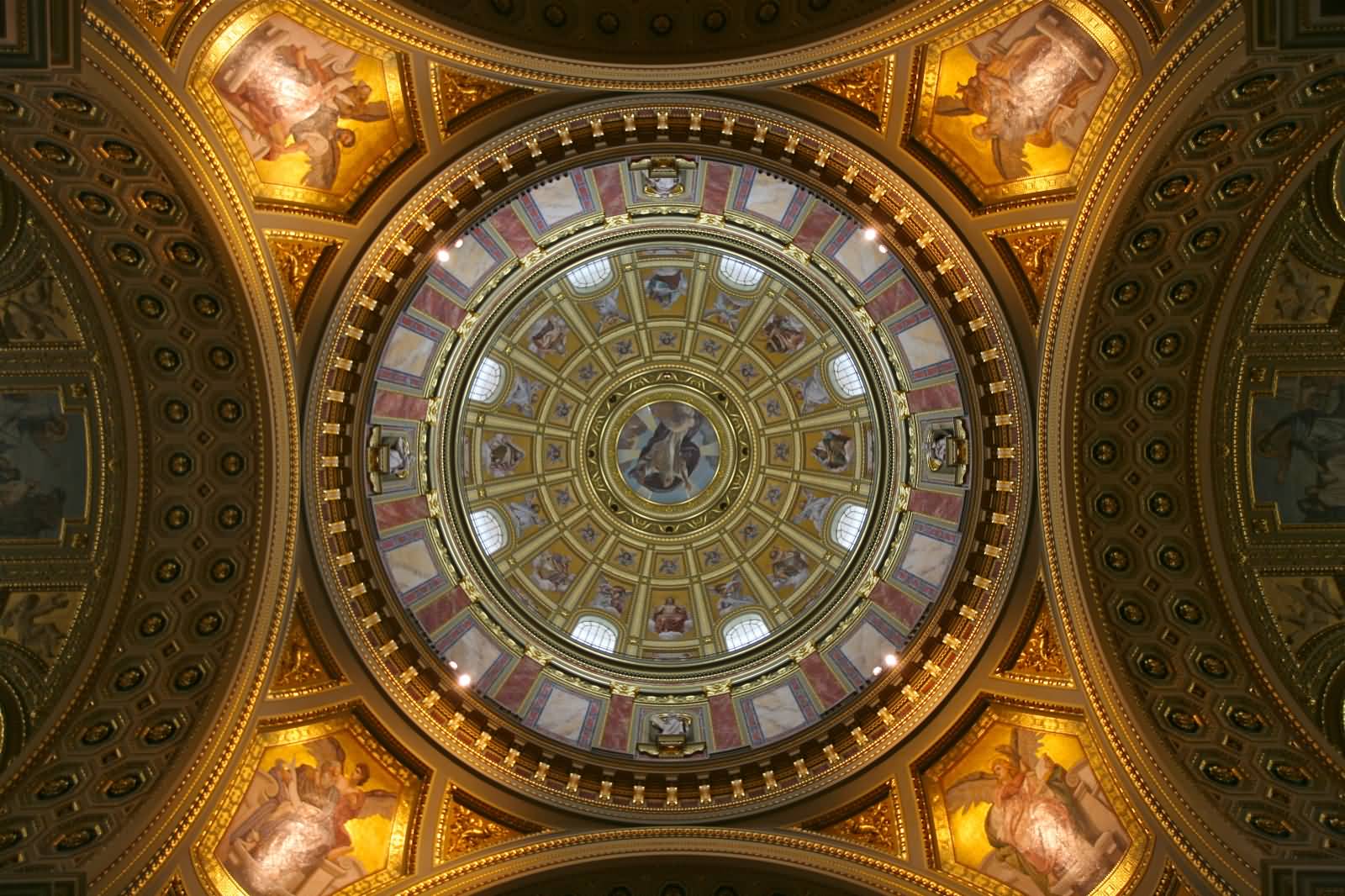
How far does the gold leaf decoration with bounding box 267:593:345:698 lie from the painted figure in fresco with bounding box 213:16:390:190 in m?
8.73

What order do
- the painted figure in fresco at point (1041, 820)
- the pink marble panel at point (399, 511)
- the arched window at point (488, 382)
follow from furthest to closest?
the arched window at point (488, 382) → the pink marble panel at point (399, 511) → the painted figure in fresco at point (1041, 820)

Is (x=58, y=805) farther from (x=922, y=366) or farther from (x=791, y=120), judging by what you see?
(x=922, y=366)

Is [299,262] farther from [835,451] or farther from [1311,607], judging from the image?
[1311,607]

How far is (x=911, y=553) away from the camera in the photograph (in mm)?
23844

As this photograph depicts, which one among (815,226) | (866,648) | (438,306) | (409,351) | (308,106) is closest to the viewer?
(308,106)

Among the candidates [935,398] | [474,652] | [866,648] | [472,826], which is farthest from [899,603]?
[472,826]

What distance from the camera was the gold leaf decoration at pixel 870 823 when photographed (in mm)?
19734

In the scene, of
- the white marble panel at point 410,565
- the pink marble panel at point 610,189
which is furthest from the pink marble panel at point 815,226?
the white marble panel at point 410,565

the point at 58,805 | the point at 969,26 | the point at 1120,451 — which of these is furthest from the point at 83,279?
the point at 1120,451

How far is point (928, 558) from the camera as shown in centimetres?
2314

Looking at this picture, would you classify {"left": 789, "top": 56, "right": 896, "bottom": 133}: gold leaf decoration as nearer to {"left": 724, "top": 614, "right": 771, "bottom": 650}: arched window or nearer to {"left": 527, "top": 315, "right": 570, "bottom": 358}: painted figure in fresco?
{"left": 527, "top": 315, "right": 570, "bottom": 358}: painted figure in fresco

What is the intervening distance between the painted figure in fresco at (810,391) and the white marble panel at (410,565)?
12.8m

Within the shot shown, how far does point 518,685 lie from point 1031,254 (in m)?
15.8

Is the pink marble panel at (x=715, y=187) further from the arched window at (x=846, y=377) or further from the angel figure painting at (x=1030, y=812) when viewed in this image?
the angel figure painting at (x=1030, y=812)
